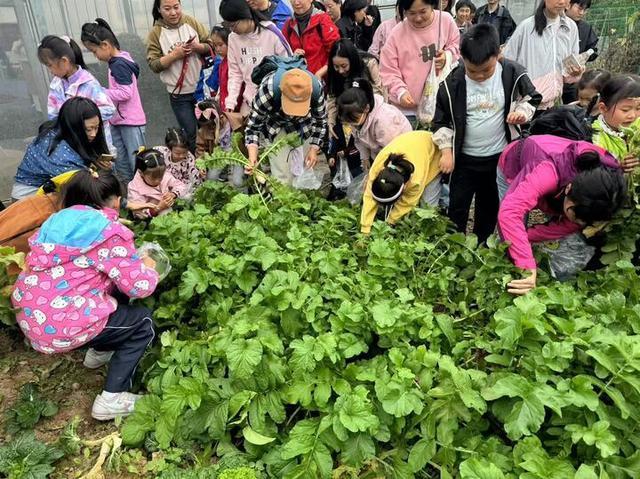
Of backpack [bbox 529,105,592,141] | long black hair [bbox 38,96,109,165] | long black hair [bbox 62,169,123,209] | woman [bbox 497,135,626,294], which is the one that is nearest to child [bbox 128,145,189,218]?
long black hair [bbox 38,96,109,165]

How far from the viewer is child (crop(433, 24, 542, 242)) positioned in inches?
140

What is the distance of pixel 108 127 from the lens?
496 centimetres

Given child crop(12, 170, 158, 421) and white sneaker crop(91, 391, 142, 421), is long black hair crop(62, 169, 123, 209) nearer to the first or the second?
child crop(12, 170, 158, 421)

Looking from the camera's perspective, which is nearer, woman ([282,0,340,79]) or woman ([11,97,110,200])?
woman ([11,97,110,200])

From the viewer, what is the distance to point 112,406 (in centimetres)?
291

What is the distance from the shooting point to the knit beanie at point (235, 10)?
14.7ft

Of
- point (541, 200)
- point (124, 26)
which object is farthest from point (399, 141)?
point (124, 26)

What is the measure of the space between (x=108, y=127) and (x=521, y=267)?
12.9ft

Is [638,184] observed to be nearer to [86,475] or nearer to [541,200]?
[541,200]

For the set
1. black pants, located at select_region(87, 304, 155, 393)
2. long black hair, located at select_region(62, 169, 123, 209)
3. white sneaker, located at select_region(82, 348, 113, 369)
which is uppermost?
long black hair, located at select_region(62, 169, 123, 209)

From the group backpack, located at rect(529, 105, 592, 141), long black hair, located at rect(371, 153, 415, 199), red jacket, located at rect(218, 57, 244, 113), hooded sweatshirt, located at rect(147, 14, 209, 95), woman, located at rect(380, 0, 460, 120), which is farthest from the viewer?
hooded sweatshirt, located at rect(147, 14, 209, 95)

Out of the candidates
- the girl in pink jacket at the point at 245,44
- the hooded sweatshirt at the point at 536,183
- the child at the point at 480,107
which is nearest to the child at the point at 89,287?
the hooded sweatshirt at the point at 536,183

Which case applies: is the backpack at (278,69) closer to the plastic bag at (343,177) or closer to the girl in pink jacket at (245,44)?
the girl in pink jacket at (245,44)

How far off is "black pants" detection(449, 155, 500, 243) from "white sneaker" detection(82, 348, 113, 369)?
8.95 feet
